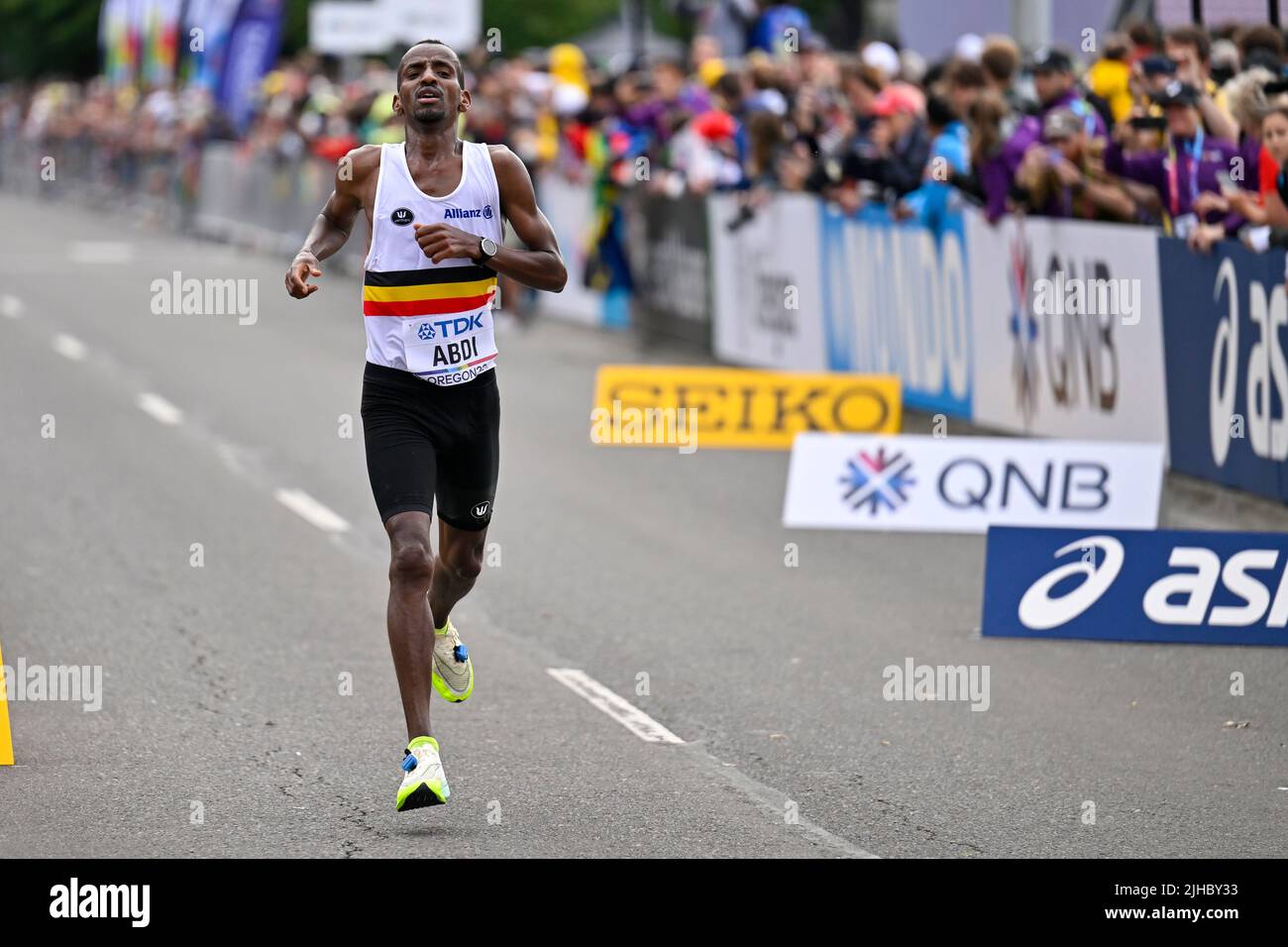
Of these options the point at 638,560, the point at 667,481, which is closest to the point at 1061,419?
the point at 667,481

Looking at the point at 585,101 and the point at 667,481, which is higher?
the point at 585,101

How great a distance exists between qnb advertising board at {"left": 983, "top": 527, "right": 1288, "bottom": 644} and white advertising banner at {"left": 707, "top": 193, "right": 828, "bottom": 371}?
806 cm

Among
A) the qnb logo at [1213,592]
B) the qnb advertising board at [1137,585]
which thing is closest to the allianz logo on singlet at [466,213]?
the qnb advertising board at [1137,585]

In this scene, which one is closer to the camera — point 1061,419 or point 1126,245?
point 1126,245

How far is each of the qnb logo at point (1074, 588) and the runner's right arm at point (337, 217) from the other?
388 centimetres

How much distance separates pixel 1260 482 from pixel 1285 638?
7.08 feet

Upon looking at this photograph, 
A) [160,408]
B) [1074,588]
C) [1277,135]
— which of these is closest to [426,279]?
[1074,588]

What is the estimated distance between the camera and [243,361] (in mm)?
21406

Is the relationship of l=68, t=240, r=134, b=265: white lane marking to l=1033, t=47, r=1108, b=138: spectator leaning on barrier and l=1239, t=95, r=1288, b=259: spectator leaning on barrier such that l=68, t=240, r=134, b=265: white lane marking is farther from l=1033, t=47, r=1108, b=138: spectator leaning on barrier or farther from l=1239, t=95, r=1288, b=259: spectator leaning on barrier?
l=1239, t=95, r=1288, b=259: spectator leaning on barrier

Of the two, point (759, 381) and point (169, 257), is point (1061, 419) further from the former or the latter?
point (169, 257)

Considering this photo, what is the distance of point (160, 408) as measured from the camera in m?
18.1

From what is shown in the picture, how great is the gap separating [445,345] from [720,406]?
877 centimetres

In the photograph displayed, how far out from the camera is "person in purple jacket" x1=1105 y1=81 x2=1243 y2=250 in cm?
1273

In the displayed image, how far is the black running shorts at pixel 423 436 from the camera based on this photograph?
293 inches
